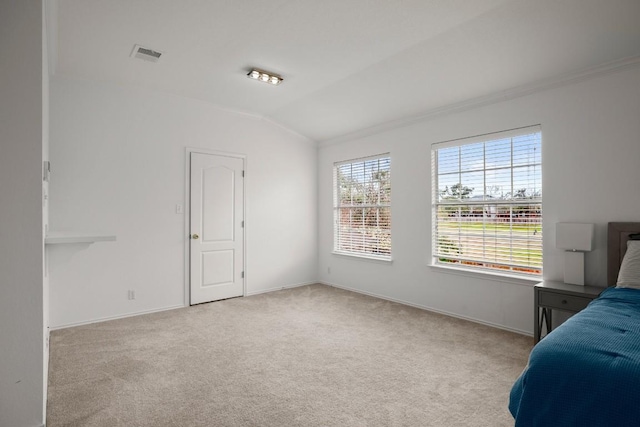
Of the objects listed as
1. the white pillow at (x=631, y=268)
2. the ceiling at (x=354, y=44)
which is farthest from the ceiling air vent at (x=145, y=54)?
the white pillow at (x=631, y=268)

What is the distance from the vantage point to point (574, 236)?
315cm

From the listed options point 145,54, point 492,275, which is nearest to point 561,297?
point 492,275

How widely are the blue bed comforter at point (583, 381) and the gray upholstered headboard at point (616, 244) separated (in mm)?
1518

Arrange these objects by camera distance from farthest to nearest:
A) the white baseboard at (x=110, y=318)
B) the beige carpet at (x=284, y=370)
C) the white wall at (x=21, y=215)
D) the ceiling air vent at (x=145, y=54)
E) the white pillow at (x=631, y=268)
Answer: the white baseboard at (x=110, y=318), the ceiling air vent at (x=145, y=54), the white pillow at (x=631, y=268), the beige carpet at (x=284, y=370), the white wall at (x=21, y=215)

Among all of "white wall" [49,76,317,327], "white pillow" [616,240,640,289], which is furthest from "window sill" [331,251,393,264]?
"white pillow" [616,240,640,289]

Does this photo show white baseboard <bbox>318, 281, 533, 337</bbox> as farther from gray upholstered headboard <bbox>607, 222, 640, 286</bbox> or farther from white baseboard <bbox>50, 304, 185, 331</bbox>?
white baseboard <bbox>50, 304, 185, 331</bbox>

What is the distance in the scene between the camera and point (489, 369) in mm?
2822

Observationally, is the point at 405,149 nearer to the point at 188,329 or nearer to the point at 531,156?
the point at 531,156

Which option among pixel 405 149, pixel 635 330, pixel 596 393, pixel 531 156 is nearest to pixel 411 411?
pixel 596 393

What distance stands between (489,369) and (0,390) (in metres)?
3.29

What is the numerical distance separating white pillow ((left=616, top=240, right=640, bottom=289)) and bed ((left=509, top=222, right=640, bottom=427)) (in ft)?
2.95

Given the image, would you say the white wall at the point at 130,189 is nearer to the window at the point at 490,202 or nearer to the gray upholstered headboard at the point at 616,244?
the window at the point at 490,202

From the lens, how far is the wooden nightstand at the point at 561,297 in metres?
2.90

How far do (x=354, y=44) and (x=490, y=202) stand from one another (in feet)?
7.52
